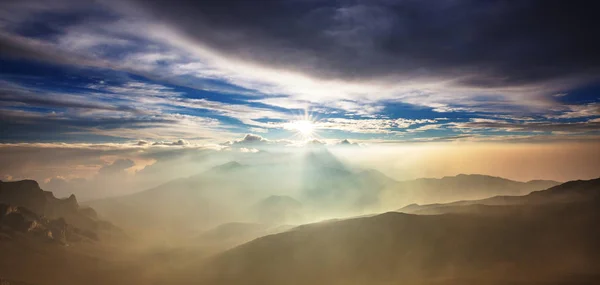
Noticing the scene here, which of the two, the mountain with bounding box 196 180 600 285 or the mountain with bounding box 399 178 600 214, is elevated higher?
the mountain with bounding box 399 178 600 214

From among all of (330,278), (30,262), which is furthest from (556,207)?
(30,262)

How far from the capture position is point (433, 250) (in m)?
111

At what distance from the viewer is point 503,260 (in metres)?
98.6

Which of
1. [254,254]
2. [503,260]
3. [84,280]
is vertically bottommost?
[84,280]

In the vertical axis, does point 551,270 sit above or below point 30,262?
above

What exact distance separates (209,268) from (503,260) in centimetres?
11526

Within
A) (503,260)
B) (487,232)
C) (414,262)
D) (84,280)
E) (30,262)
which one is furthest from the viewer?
(30,262)

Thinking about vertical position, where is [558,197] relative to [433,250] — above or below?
above

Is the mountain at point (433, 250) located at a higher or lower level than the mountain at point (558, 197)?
lower

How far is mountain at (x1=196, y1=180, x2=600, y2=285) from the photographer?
3679 inches

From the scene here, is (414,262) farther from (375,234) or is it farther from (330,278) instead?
(330,278)

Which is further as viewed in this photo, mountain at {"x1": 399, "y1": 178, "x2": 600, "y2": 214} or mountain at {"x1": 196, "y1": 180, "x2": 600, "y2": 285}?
mountain at {"x1": 399, "y1": 178, "x2": 600, "y2": 214}

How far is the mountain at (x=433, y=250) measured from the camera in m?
93.5

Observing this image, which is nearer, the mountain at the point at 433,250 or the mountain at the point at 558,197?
the mountain at the point at 433,250
